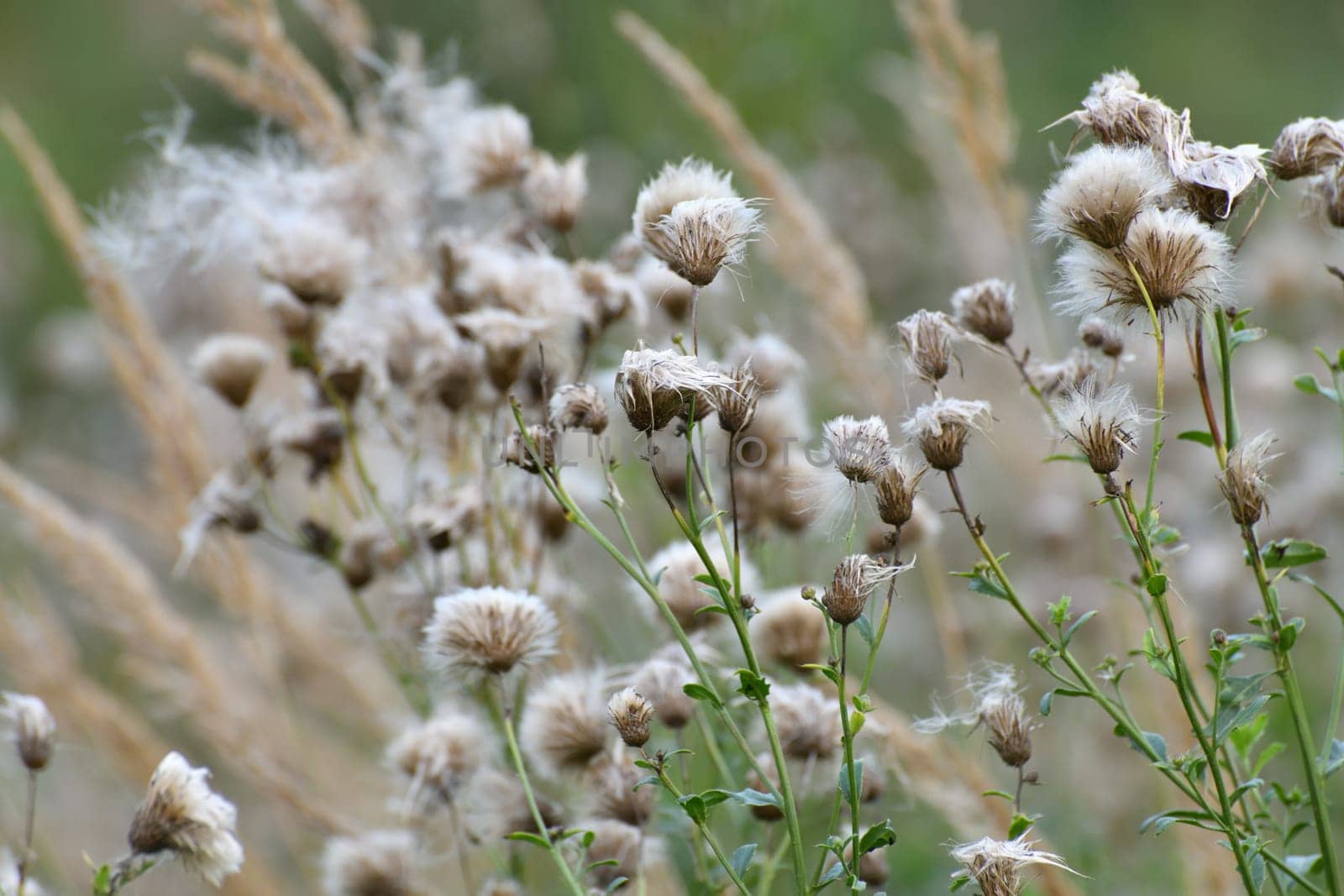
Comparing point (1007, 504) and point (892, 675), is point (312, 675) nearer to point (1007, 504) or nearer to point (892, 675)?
point (892, 675)

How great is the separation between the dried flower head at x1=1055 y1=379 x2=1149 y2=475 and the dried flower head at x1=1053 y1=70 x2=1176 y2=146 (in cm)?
15

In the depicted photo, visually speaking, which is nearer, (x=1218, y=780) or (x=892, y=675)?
(x=1218, y=780)

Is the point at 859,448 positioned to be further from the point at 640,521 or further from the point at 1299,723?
the point at 640,521

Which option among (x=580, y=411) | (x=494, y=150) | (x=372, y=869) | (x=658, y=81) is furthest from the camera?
(x=658, y=81)

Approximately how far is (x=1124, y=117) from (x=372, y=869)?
0.85 m

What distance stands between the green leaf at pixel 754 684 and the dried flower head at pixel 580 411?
0.65ft

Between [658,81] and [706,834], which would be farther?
[658,81]

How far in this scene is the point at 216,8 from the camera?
1.38m

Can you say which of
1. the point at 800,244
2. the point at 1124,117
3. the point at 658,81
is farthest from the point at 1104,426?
the point at 658,81

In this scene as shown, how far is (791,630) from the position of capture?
3.11 feet

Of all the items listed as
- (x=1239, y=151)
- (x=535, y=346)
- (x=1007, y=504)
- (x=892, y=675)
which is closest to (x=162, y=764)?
(x=535, y=346)

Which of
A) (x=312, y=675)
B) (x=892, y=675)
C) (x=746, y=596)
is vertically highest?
(x=892, y=675)

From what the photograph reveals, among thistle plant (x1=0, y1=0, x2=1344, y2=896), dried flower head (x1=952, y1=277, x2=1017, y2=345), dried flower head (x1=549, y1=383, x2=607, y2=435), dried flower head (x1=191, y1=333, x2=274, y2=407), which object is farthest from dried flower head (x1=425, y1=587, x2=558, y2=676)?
dried flower head (x1=191, y1=333, x2=274, y2=407)

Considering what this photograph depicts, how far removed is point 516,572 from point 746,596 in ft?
1.42
